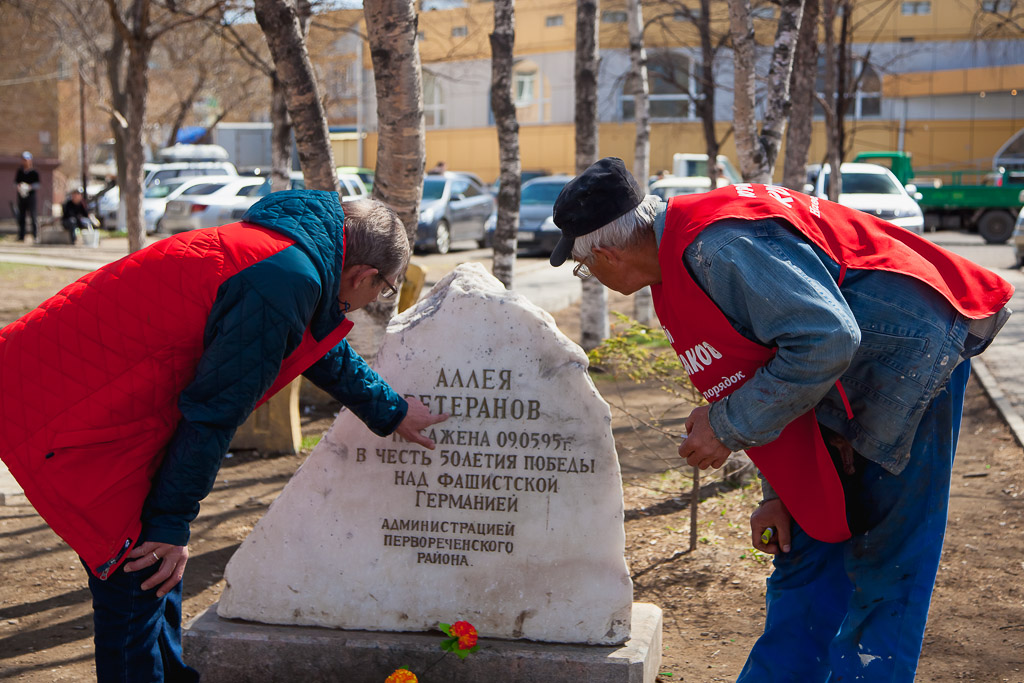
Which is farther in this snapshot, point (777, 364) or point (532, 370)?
point (532, 370)

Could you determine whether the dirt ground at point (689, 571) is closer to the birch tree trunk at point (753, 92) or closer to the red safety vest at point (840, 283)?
the red safety vest at point (840, 283)

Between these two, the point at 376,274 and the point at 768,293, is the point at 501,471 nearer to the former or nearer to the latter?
the point at 376,274

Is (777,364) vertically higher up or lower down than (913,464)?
higher up

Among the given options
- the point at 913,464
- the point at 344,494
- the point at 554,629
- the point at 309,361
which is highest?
the point at 309,361

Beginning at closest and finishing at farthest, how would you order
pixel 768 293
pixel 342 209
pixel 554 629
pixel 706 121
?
1. pixel 768 293
2. pixel 342 209
3. pixel 554 629
4. pixel 706 121

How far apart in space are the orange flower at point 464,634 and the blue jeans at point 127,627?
2.84ft

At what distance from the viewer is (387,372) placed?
3.40 metres

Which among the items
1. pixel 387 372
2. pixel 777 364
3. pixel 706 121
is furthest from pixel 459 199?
pixel 777 364

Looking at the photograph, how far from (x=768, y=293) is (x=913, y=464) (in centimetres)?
67

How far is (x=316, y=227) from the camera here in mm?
2461

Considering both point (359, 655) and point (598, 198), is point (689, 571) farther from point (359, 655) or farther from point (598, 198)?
point (598, 198)

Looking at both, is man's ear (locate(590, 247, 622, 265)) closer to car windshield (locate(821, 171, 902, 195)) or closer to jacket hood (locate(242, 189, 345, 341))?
jacket hood (locate(242, 189, 345, 341))

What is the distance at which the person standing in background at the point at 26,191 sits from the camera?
64.7 ft

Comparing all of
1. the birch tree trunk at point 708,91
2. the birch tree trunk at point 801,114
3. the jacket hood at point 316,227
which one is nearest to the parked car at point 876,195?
the birch tree trunk at point 708,91
